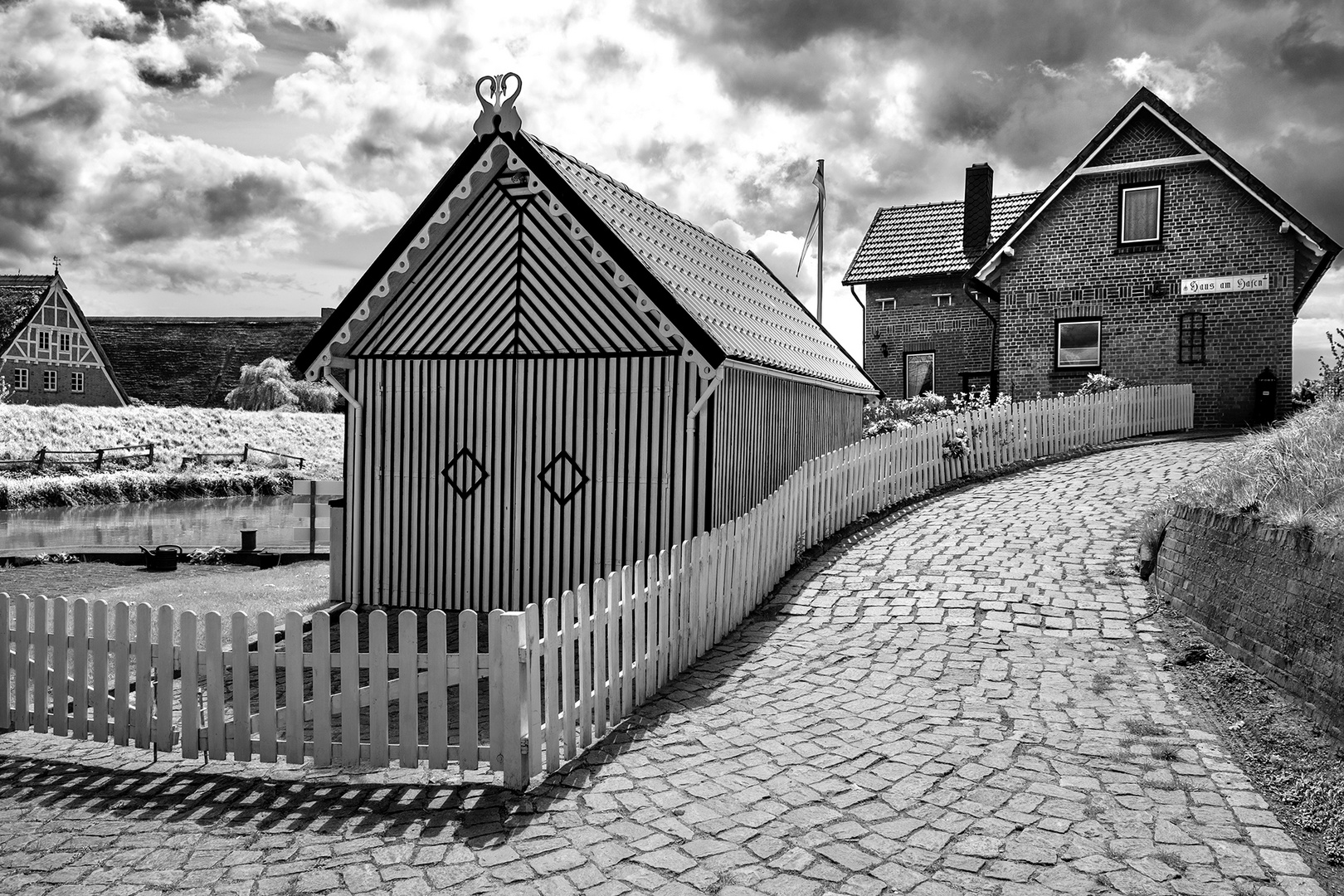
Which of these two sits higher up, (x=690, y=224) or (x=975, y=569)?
(x=690, y=224)

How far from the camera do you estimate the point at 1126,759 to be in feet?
20.7

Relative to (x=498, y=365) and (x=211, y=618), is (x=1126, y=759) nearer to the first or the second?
(x=211, y=618)

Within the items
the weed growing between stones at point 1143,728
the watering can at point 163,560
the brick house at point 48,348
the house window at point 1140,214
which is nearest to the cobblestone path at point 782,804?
the weed growing between stones at point 1143,728

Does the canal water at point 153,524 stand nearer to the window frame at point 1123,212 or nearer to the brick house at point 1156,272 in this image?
the brick house at point 1156,272

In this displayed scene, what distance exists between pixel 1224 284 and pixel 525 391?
19549mm

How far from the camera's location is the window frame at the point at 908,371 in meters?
32.7

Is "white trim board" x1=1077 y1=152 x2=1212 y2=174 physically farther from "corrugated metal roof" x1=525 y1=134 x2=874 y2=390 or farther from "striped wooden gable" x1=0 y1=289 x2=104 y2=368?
"striped wooden gable" x1=0 y1=289 x2=104 y2=368

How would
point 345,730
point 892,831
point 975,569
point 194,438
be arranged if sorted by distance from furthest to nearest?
point 194,438
point 975,569
point 345,730
point 892,831

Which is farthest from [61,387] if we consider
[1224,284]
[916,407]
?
[1224,284]

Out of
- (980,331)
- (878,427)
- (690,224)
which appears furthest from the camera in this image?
(980,331)

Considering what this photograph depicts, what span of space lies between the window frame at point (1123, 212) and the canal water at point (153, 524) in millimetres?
21675

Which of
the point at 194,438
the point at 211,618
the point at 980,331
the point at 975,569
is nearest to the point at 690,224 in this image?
the point at 975,569

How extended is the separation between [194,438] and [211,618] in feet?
145

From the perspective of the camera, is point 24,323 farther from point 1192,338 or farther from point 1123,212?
point 1192,338
